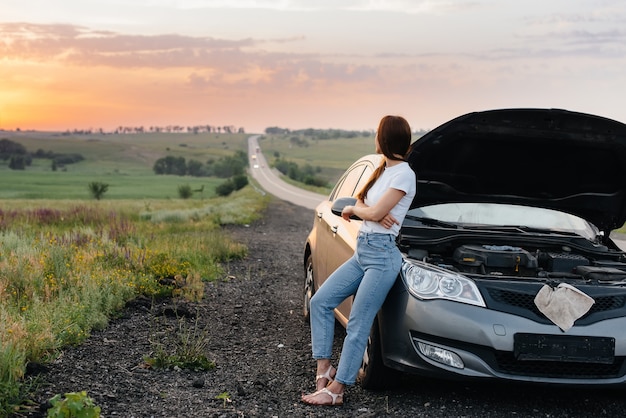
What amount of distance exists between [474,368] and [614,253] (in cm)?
205

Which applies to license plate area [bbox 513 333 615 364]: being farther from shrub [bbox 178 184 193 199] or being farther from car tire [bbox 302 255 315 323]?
shrub [bbox 178 184 193 199]

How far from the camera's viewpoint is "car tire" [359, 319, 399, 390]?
19.1ft

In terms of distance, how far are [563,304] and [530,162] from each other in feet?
6.19

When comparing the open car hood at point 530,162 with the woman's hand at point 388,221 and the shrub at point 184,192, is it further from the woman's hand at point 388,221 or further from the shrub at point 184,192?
the shrub at point 184,192

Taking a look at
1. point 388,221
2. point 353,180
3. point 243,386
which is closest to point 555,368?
point 388,221

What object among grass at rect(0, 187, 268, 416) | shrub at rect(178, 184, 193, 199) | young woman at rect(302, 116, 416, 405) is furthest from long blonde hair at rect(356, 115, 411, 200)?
shrub at rect(178, 184, 193, 199)

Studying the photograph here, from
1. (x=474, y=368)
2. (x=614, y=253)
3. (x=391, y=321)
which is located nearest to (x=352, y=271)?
(x=391, y=321)

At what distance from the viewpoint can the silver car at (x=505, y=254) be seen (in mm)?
5340

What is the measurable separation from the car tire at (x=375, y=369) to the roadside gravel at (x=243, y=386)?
0.28 feet

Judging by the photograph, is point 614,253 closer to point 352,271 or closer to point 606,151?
point 606,151

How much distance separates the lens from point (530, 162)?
22.5ft

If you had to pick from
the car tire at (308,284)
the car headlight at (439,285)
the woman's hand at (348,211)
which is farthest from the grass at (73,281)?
the car headlight at (439,285)

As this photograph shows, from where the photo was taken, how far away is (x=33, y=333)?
21.4 ft

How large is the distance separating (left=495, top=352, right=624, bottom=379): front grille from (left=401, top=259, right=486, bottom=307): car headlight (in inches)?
16.7
